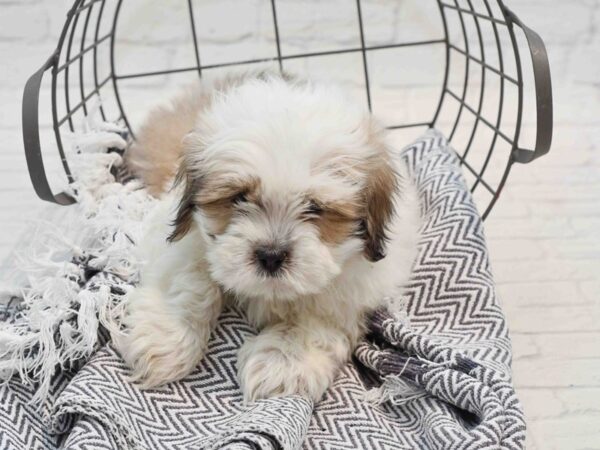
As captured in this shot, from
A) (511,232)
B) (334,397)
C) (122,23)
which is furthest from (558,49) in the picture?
(334,397)

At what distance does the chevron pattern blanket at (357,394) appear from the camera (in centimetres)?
176

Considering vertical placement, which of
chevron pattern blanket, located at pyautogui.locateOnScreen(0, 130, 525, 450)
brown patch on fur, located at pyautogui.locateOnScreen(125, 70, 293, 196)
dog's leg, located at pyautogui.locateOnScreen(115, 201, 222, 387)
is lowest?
chevron pattern blanket, located at pyautogui.locateOnScreen(0, 130, 525, 450)

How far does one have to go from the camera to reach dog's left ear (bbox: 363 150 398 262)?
1.88 metres

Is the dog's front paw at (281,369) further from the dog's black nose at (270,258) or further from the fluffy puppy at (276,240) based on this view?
the dog's black nose at (270,258)

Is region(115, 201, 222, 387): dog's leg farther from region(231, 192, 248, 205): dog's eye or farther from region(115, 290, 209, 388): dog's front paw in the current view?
region(231, 192, 248, 205): dog's eye

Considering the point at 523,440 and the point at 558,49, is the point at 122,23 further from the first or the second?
the point at 523,440

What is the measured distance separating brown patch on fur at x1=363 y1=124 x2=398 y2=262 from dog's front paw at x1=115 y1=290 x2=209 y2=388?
49 cm

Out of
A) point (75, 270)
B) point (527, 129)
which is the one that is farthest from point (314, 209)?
point (527, 129)

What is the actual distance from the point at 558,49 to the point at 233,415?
8.39 ft

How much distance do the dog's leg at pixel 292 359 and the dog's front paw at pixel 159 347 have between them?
13 cm

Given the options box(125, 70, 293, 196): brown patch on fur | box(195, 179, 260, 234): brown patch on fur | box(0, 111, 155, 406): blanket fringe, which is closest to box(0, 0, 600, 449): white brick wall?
box(0, 111, 155, 406): blanket fringe

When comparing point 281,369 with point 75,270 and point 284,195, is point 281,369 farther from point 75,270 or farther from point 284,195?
point 75,270

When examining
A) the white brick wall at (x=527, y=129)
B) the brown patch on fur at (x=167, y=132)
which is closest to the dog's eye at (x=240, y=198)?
the brown patch on fur at (x=167, y=132)

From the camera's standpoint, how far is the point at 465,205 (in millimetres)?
2377
